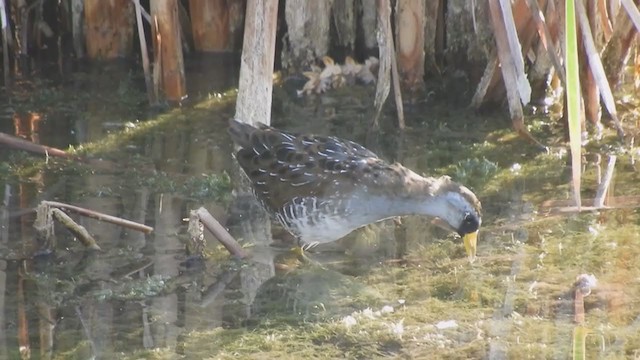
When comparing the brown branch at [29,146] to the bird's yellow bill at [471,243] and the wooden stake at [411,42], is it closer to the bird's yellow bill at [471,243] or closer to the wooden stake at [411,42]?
the wooden stake at [411,42]

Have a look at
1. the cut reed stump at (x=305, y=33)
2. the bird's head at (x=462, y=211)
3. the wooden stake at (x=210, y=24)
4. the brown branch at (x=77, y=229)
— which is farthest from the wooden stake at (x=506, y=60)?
the wooden stake at (x=210, y=24)

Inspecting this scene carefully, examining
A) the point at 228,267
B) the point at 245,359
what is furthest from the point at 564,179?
the point at 245,359

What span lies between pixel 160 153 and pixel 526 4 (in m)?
2.10

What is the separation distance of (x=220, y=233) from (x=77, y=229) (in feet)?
2.00

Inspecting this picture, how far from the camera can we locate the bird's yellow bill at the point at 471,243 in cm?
475

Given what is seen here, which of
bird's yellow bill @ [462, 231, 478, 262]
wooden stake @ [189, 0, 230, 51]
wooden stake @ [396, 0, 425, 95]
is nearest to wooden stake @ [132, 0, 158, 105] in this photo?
wooden stake @ [189, 0, 230, 51]

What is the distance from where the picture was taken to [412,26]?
20.9 ft

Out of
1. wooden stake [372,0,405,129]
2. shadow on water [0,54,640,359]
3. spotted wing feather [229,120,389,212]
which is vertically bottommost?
shadow on water [0,54,640,359]

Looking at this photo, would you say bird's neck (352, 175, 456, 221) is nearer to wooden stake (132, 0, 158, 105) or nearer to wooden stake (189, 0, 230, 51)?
wooden stake (132, 0, 158, 105)

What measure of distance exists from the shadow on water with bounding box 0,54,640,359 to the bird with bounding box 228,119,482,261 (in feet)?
0.58

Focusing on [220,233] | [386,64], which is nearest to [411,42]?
[386,64]

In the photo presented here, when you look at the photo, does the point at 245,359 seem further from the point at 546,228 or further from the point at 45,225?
the point at 546,228

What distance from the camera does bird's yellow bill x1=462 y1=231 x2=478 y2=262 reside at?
475cm

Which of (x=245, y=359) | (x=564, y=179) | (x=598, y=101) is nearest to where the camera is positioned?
(x=245, y=359)
